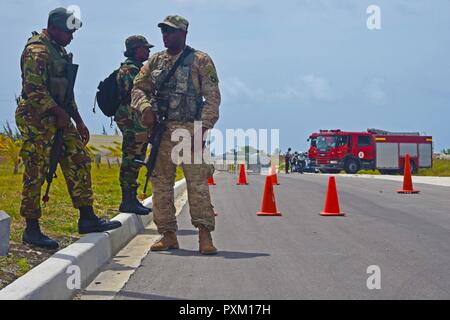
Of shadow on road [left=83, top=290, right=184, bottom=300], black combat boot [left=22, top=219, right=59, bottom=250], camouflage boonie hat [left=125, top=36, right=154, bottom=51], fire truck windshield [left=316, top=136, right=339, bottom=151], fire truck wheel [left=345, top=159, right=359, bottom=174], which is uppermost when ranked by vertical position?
camouflage boonie hat [left=125, top=36, right=154, bottom=51]

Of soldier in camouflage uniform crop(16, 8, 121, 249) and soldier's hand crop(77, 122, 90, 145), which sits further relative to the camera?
soldier's hand crop(77, 122, 90, 145)

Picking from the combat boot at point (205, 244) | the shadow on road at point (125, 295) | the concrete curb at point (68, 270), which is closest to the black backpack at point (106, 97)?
→ the concrete curb at point (68, 270)

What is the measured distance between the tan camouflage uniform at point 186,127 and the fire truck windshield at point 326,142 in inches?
1542

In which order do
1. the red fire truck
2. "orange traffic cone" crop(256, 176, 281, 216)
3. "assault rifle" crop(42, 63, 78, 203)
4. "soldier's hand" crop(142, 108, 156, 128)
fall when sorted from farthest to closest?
the red fire truck < "orange traffic cone" crop(256, 176, 281, 216) < "soldier's hand" crop(142, 108, 156, 128) < "assault rifle" crop(42, 63, 78, 203)

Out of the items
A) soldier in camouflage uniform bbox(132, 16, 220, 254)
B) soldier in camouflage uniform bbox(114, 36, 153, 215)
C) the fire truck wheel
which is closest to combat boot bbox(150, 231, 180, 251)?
soldier in camouflage uniform bbox(132, 16, 220, 254)

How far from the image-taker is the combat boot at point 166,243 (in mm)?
8719

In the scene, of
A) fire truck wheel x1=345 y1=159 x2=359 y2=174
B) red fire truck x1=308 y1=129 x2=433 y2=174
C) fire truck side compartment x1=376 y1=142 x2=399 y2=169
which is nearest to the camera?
fire truck wheel x1=345 y1=159 x2=359 y2=174

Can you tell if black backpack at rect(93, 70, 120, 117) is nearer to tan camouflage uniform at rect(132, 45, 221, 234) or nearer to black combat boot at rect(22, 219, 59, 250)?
tan camouflage uniform at rect(132, 45, 221, 234)

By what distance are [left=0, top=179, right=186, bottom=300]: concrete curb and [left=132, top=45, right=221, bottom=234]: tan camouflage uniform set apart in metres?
0.70

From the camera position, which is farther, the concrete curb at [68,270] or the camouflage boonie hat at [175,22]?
the camouflage boonie hat at [175,22]

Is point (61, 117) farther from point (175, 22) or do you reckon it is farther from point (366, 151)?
point (366, 151)

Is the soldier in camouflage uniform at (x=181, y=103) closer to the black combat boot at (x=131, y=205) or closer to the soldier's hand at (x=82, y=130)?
the soldier's hand at (x=82, y=130)

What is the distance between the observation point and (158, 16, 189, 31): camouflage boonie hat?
8320mm
